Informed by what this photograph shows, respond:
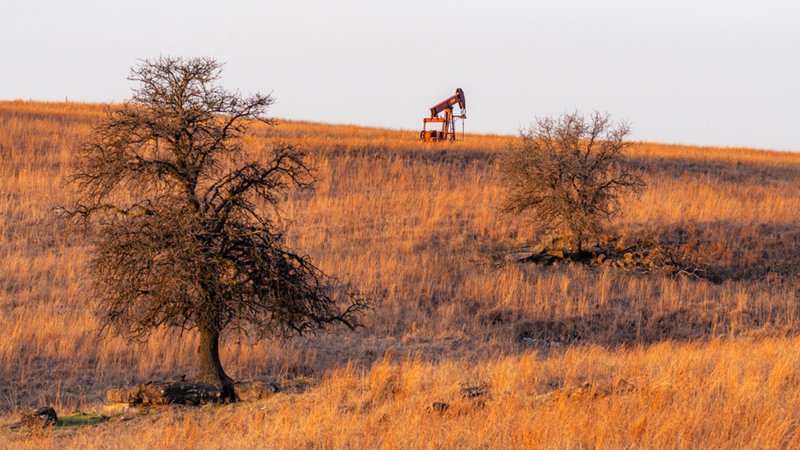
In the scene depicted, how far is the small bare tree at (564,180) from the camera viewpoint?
74.8ft

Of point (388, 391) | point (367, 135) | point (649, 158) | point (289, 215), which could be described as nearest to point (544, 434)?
point (388, 391)

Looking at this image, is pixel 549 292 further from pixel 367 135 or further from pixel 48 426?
pixel 367 135

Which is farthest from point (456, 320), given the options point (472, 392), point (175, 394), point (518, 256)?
point (472, 392)

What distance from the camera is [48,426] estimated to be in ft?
33.9

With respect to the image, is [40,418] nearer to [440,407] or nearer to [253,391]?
[253,391]

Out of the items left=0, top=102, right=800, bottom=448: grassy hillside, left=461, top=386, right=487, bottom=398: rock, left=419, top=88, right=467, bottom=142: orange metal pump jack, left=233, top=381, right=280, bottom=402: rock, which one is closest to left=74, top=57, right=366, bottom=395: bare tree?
left=233, top=381, right=280, bottom=402: rock

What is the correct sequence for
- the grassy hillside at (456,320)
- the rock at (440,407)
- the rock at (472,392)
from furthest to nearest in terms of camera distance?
the rock at (472,392) → the rock at (440,407) → the grassy hillside at (456,320)

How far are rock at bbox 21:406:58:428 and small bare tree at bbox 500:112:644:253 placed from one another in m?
14.9

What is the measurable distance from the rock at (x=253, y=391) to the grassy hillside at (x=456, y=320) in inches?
18.5

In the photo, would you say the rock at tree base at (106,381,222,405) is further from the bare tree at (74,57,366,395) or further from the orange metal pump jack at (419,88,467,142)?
the orange metal pump jack at (419,88,467,142)

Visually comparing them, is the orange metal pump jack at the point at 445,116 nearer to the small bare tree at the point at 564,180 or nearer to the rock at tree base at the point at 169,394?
the small bare tree at the point at 564,180

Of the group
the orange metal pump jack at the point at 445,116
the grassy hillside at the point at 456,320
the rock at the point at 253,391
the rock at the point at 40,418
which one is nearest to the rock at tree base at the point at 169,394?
the rock at the point at 253,391

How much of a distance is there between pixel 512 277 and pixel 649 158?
16.9 metres

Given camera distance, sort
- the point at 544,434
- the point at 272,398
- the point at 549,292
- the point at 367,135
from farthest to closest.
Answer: the point at 367,135 → the point at 549,292 → the point at 272,398 → the point at 544,434
